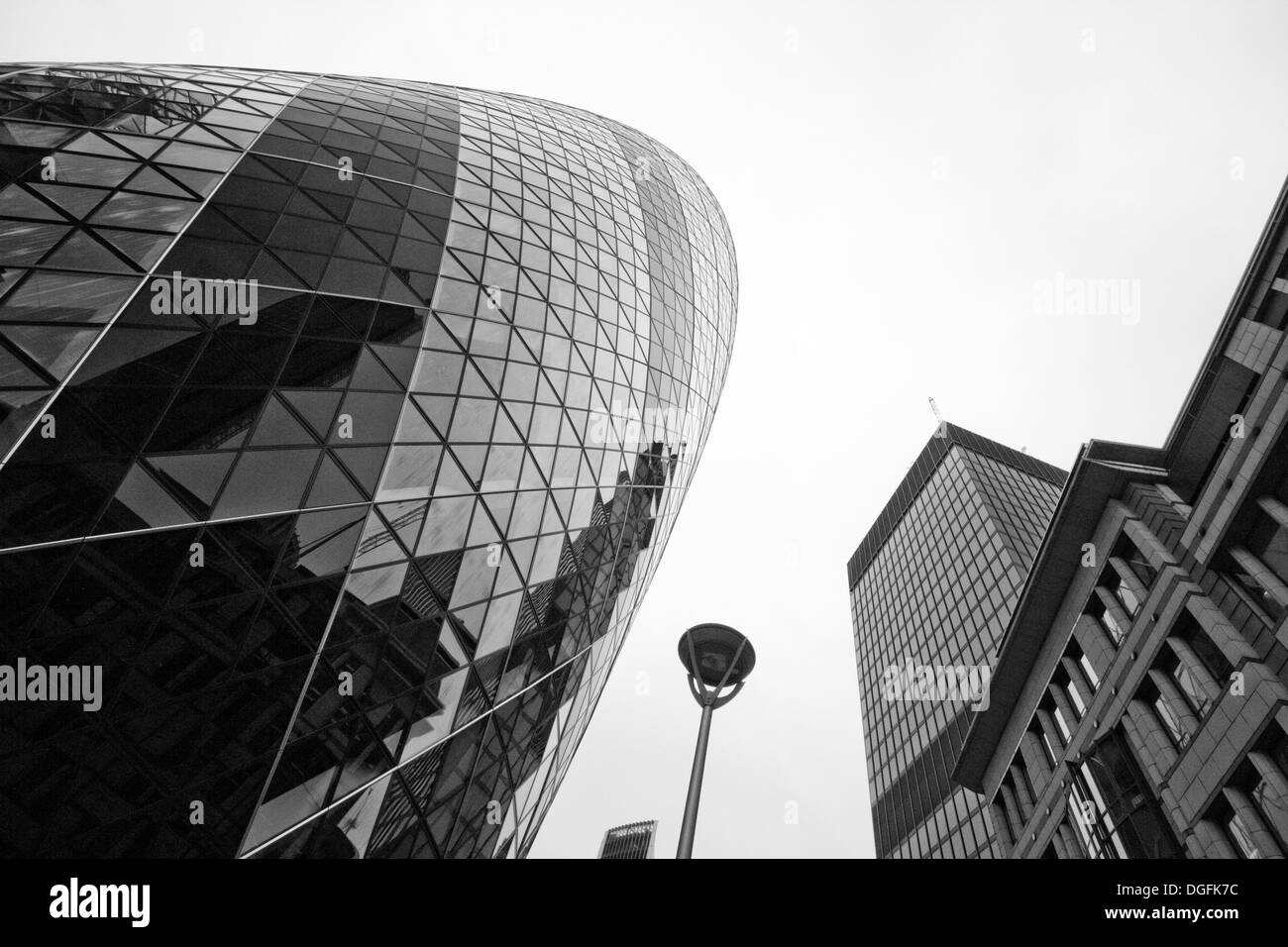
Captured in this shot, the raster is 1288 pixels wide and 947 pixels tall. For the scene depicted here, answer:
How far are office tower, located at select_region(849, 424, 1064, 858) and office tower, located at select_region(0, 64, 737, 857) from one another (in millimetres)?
37625

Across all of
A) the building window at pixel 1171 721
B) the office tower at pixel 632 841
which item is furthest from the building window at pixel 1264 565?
the office tower at pixel 632 841

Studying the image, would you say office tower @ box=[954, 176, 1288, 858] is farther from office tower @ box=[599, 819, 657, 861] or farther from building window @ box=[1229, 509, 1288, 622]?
office tower @ box=[599, 819, 657, 861]

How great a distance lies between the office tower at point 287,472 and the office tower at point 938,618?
3762cm

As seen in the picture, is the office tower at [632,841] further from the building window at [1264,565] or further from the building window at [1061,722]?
the building window at [1264,565]

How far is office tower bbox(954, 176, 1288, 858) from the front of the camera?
57.1 feet

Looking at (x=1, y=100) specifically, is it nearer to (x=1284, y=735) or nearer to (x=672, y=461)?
(x=672, y=461)

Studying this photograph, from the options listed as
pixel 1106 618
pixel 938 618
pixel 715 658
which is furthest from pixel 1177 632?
pixel 938 618

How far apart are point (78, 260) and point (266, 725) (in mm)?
9337

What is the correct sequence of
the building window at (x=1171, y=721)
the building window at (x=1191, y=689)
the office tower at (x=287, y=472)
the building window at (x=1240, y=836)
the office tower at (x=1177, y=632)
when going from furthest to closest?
the building window at (x=1171, y=721) → the building window at (x=1191, y=689) → the office tower at (x=1177, y=632) → the building window at (x=1240, y=836) → the office tower at (x=287, y=472)

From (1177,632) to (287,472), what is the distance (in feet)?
86.7

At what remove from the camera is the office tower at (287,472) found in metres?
9.87

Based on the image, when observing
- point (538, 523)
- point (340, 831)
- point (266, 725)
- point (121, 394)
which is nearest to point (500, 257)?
point (538, 523)

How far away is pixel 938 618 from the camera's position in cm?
6875

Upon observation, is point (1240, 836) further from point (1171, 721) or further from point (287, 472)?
point (287, 472)
